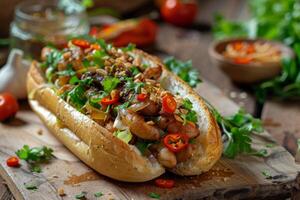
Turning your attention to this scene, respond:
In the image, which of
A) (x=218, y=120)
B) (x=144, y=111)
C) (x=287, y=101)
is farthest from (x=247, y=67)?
(x=144, y=111)

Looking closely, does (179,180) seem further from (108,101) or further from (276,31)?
(276,31)

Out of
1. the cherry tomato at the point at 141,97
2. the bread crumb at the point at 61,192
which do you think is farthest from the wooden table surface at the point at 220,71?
the cherry tomato at the point at 141,97

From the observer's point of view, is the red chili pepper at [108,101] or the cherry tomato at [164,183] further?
the red chili pepper at [108,101]

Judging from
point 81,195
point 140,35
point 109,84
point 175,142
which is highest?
point 109,84

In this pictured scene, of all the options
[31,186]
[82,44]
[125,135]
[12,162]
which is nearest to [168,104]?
[125,135]

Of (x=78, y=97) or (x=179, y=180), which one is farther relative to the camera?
(x=78, y=97)

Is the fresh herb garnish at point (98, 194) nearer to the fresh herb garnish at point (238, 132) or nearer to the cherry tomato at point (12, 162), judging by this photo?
the cherry tomato at point (12, 162)

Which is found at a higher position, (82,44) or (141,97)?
(141,97)
